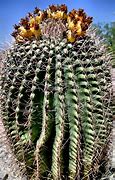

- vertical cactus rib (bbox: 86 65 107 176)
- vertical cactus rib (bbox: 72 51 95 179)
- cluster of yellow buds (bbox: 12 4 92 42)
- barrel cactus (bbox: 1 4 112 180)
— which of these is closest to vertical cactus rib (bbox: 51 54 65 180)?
barrel cactus (bbox: 1 4 112 180)

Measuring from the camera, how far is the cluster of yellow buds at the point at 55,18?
494 cm

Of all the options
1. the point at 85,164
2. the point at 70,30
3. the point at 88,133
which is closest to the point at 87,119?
the point at 88,133

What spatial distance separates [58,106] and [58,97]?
8 cm

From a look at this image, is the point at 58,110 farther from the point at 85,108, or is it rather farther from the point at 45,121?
the point at 85,108

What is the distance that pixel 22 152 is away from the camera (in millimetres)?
4891

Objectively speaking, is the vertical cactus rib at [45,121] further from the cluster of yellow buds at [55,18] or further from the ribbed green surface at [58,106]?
the cluster of yellow buds at [55,18]

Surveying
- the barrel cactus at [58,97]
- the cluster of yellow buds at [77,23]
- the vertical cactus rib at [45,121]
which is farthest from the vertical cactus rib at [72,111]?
the cluster of yellow buds at [77,23]

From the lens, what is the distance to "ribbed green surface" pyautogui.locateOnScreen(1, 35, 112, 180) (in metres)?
4.55

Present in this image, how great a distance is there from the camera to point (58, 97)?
455 centimetres

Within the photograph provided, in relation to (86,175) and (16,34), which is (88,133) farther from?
(16,34)

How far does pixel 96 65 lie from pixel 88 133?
2.04ft

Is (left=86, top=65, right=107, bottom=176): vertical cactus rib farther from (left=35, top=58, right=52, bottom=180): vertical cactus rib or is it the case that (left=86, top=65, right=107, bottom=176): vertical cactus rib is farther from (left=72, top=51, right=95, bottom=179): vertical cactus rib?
(left=35, top=58, right=52, bottom=180): vertical cactus rib

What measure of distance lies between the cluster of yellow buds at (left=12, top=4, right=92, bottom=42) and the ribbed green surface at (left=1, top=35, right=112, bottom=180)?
111 millimetres

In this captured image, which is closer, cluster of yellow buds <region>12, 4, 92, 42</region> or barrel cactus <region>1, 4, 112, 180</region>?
barrel cactus <region>1, 4, 112, 180</region>
